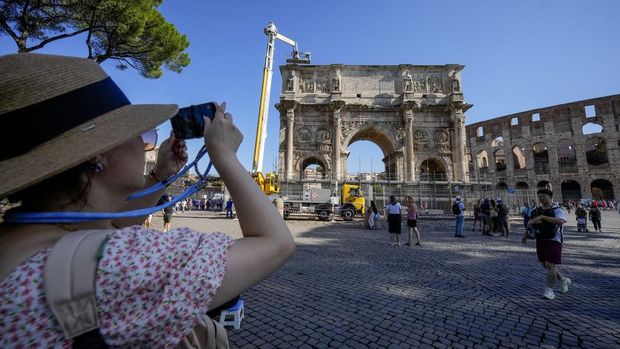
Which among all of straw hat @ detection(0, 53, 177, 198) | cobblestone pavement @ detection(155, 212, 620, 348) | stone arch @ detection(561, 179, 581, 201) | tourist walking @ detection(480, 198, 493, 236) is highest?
stone arch @ detection(561, 179, 581, 201)

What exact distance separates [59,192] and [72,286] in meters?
0.39

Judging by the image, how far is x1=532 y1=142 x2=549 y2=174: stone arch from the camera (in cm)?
3609

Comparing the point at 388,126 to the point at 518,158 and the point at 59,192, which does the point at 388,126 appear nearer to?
the point at 59,192

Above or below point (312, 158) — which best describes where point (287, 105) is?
above

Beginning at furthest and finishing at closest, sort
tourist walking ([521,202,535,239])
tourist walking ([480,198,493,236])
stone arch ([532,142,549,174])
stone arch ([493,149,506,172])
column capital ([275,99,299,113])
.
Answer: stone arch ([493,149,506,172]), stone arch ([532,142,549,174]), column capital ([275,99,299,113]), tourist walking ([480,198,493,236]), tourist walking ([521,202,535,239])

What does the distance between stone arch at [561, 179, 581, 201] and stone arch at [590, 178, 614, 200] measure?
5.42ft

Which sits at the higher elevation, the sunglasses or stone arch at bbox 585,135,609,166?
stone arch at bbox 585,135,609,166

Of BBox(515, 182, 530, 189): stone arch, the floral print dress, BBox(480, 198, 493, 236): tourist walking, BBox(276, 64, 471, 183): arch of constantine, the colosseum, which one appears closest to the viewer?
the floral print dress

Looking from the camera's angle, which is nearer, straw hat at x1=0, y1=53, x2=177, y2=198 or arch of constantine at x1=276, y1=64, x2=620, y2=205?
straw hat at x1=0, y1=53, x2=177, y2=198

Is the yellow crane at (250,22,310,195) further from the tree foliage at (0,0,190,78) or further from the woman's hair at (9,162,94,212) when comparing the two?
the woman's hair at (9,162,94,212)

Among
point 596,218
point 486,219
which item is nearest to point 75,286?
point 486,219

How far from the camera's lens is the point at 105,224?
0.98 metres

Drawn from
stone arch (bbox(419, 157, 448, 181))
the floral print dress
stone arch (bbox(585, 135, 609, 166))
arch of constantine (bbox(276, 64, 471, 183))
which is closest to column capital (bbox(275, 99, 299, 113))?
arch of constantine (bbox(276, 64, 471, 183))

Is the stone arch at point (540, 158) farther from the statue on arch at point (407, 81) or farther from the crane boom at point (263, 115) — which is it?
the crane boom at point (263, 115)
